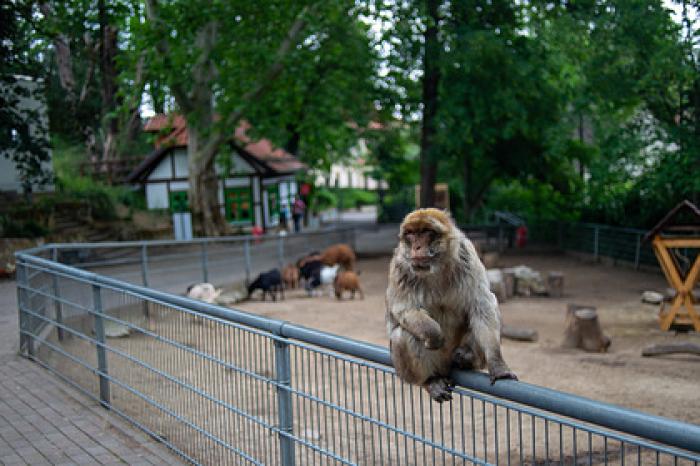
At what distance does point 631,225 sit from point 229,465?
68.9 feet

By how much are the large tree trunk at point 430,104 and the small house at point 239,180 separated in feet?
33.6

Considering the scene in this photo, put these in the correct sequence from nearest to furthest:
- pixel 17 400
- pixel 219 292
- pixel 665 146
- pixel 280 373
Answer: pixel 280 373 < pixel 17 400 < pixel 219 292 < pixel 665 146

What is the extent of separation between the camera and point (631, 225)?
23984mm

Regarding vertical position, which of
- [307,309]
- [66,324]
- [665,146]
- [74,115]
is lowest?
[307,309]

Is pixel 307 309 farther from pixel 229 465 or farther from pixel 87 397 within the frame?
pixel 229 465

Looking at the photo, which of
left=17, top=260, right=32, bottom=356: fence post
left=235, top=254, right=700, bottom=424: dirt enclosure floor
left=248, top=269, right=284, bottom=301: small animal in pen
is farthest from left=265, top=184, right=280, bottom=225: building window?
left=17, top=260, right=32, bottom=356: fence post

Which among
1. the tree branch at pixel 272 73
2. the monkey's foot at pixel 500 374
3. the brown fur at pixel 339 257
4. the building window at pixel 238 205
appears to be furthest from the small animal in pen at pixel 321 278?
the building window at pixel 238 205

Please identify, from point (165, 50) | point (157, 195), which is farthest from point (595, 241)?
point (157, 195)

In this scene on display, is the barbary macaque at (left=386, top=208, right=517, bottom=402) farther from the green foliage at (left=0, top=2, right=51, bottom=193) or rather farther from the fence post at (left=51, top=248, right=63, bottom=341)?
the green foliage at (left=0, top=2, right=51, bottom=193)

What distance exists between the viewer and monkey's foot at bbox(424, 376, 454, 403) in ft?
13.1

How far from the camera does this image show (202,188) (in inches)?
1086

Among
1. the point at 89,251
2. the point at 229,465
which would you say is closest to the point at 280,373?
the point at 229,465

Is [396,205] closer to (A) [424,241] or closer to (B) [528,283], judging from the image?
(B) [528,283]

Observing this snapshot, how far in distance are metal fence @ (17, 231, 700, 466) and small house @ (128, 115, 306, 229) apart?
84.1 ft
